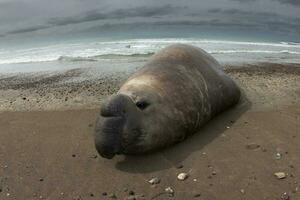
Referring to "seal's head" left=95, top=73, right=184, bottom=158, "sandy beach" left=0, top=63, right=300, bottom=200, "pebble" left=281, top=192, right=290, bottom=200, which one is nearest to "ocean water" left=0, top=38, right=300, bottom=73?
"sandy beach" left=0, top=63, right=300, bottom=200

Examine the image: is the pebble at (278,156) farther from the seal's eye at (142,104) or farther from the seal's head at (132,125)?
the seal's eye at (142,104)

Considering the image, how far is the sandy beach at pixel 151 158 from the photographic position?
450 centimetres

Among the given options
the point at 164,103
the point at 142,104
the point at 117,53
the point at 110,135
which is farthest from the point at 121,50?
the point at 110,135

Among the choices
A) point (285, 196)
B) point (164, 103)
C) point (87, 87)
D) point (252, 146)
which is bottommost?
point (285, 196)

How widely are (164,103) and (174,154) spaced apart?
50 centimetres

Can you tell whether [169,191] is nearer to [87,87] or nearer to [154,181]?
[154,181]

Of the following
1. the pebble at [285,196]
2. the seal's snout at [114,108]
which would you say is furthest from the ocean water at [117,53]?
the pebble at [285,196]

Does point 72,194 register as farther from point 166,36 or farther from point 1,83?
point 166,36

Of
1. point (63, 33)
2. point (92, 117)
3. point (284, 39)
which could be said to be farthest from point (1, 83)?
point (284, 39)

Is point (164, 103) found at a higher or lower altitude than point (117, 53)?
higher

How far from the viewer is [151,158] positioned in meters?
4.99

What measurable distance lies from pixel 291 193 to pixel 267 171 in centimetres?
39

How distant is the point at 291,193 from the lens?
4367 millimetres

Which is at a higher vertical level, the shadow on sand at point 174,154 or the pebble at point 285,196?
the shadow on sand at point 174,154
